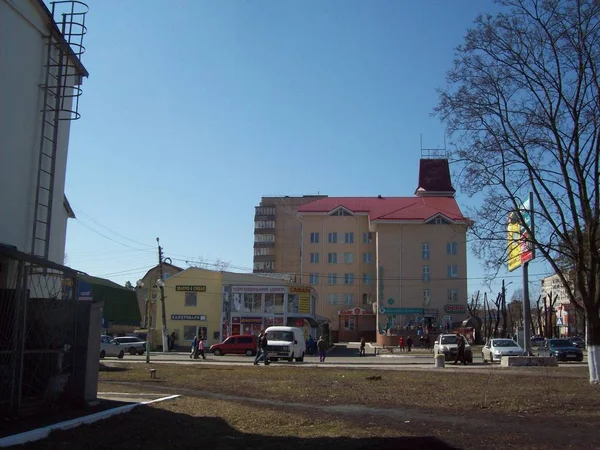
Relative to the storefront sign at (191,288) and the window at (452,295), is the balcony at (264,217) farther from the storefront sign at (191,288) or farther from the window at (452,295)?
the storefront sign at (191,288)

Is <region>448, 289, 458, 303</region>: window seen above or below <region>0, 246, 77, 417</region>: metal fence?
above

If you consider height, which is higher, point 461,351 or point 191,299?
point 191,299

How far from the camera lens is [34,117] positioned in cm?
1427

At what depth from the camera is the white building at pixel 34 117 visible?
13320 millimetres

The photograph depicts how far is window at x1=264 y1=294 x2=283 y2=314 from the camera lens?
6431 cm

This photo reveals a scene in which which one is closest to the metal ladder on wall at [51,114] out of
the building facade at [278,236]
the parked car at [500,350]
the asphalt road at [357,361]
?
the asphalt road at [357,361]

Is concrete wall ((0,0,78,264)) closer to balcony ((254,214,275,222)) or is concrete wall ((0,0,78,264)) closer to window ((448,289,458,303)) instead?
window ((448,289,458,303))

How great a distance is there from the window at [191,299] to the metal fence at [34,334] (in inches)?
2037

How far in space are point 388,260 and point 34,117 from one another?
6922 centimetres

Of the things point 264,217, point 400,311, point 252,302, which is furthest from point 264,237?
point 252,302

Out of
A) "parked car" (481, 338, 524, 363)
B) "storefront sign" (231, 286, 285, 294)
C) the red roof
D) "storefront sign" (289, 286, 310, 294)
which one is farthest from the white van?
the red roof

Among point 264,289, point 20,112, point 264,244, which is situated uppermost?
point 264,244

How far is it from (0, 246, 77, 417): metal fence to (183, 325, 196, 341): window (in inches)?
2046

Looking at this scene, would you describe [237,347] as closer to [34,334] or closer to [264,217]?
[34,334]
